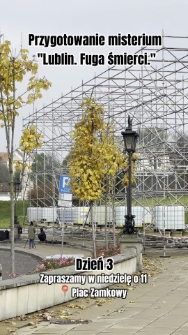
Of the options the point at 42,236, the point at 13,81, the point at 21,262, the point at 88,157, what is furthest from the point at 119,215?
the point at 13,81

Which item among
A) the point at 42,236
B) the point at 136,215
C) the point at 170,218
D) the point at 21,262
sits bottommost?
the point at 21,262

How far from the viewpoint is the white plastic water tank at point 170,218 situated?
3084cm

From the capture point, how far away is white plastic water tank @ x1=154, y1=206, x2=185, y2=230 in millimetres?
30844

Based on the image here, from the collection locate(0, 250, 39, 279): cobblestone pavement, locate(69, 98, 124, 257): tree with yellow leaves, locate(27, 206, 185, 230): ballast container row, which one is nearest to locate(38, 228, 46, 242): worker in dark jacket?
locate(27, 206, 185, 230): ballast container row

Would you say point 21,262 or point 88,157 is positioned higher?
point 88,157

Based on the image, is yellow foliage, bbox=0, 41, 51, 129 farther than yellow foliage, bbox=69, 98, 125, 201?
No

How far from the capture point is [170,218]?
102ft

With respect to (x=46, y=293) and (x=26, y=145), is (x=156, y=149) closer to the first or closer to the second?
(x=26, y=145)

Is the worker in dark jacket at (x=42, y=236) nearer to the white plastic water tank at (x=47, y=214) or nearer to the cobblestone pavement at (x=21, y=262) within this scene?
the cobblestone pavement at (x=21, y=262)

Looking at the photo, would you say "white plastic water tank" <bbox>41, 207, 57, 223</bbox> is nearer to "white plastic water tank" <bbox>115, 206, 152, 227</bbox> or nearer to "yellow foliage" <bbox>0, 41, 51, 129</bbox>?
"white plastic water tank" <bbox>115, 206, 152, 227</bbox>

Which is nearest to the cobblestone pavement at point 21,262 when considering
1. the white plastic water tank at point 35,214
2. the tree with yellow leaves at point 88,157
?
the tree with yellow leaves at point 88,157

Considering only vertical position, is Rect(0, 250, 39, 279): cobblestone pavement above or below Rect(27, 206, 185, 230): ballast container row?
below

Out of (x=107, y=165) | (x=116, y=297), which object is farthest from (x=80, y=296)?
(x=107, y=165)

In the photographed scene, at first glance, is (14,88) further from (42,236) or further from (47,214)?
(47,214)
